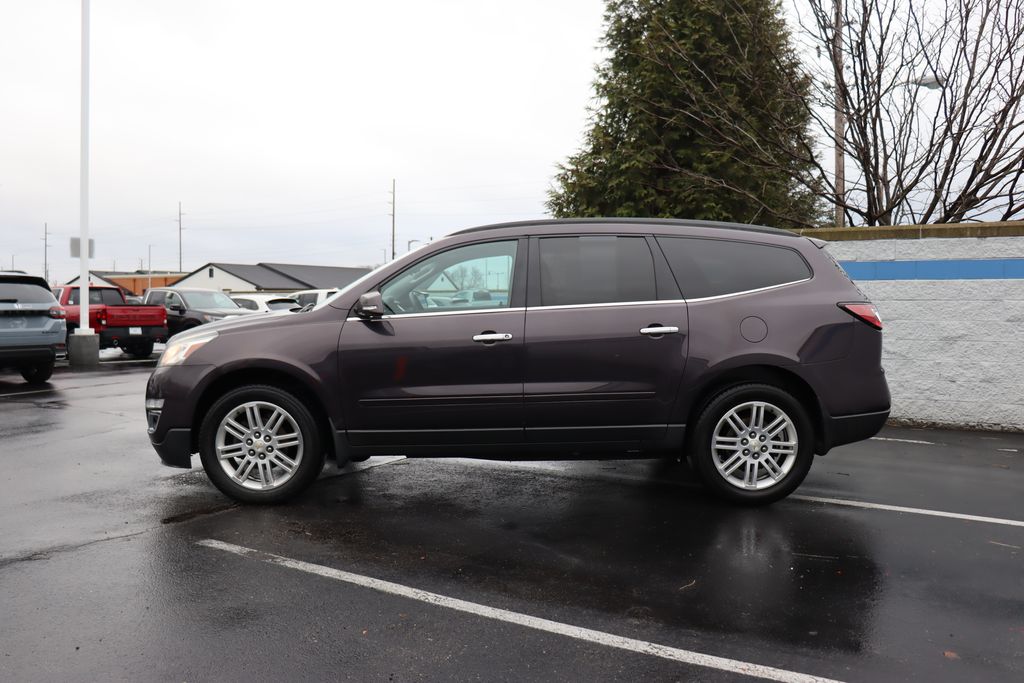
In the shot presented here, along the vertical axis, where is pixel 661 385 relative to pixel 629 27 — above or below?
below

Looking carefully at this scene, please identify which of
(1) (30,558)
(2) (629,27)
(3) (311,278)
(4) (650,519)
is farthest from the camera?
(3) (311,278)

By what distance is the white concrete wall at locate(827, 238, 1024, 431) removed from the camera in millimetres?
8039

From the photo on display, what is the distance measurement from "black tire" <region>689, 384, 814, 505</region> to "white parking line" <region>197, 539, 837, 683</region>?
6.79ft

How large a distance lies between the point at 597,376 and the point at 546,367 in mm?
333

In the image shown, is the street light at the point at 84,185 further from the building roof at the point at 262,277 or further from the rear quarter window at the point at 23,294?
the building roof at the point at 262,277

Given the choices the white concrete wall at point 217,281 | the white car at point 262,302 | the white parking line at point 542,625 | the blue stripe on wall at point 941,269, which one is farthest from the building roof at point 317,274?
the white parking line at point 542,625

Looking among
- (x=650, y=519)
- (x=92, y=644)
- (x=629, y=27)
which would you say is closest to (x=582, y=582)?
(x=650, y=519)

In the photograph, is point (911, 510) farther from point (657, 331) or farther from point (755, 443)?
point (657, 331)

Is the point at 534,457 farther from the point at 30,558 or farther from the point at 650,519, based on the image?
the point at 30,558

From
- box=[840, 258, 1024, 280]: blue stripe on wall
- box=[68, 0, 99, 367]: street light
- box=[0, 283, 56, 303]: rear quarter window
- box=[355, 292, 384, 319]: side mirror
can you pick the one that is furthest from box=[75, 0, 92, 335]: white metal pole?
box=[840, 258, 1024, 280]: blue stripe on wall

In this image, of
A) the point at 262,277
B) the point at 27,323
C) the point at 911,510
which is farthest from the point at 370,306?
the point at 262,277

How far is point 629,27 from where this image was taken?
2362cm

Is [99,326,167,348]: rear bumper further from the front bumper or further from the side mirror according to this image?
the side mirror

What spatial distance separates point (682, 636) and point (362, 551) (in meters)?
1.86
